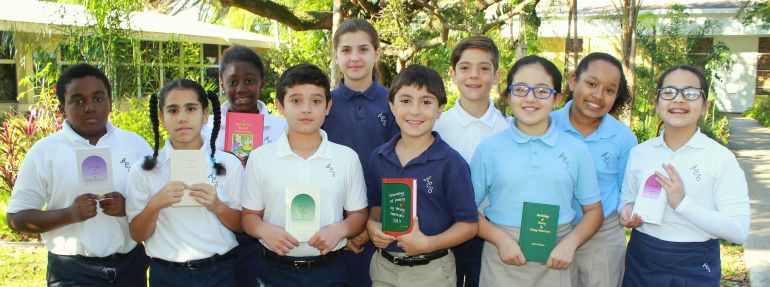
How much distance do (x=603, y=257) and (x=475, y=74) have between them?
1178 mm

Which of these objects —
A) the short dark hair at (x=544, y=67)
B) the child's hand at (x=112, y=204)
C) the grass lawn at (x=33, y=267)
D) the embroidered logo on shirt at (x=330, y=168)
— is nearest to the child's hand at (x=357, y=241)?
the embroidered logo on shirt at (x=330, y=168)

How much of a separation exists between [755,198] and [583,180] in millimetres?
6815

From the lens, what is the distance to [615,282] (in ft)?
10.3

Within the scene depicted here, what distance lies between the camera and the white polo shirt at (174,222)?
2.88 metres

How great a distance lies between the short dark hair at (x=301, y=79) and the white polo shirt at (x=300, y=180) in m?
0.26

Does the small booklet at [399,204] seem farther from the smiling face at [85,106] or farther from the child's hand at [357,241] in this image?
the smiling face at [85,106]

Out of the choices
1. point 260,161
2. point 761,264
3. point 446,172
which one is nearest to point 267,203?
point 260,161

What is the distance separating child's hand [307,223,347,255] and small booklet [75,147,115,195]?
39.7 inches

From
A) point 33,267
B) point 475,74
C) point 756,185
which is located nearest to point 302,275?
point 475,74

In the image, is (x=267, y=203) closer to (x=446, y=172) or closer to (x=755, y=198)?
(x=446, y=172)

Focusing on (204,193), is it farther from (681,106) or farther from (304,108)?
(681,106)

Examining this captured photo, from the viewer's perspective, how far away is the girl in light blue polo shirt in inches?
122

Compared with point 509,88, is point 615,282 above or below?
below

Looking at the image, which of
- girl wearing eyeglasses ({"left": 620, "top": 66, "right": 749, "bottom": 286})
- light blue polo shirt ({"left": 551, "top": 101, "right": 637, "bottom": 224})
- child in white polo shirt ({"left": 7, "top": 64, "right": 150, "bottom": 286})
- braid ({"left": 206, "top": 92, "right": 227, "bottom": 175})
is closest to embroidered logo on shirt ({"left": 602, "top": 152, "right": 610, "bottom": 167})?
light blue polo shirt ({"left": 551, "top": 101, "right": 637, "bottom": 224})
